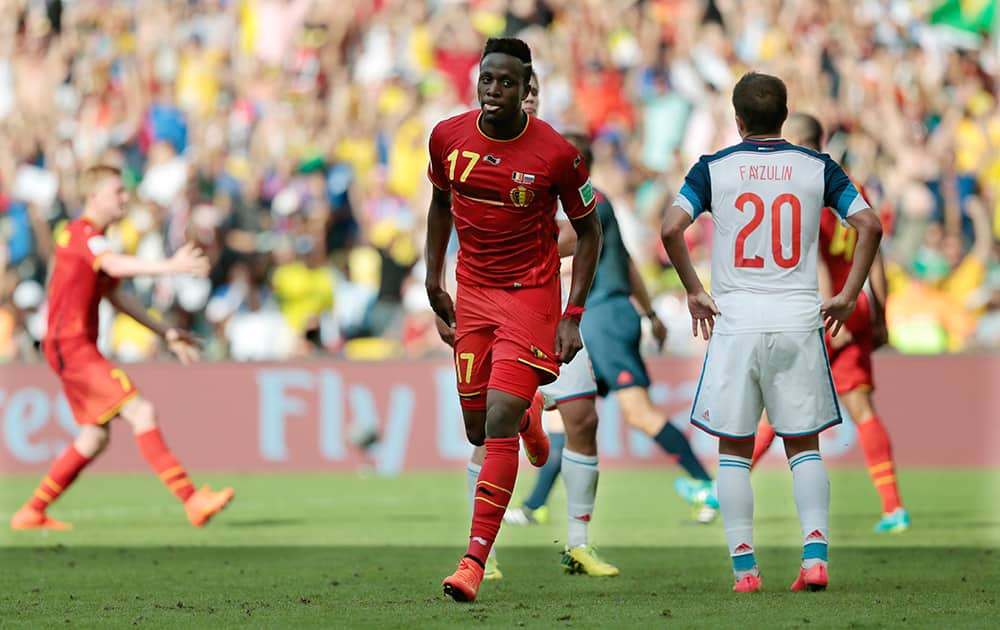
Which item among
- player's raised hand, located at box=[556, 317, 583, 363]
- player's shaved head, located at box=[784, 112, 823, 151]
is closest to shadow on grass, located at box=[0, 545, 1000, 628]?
player's raised hand, located at box=[556, 317, 583, 363]

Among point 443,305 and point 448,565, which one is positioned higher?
point 443,305

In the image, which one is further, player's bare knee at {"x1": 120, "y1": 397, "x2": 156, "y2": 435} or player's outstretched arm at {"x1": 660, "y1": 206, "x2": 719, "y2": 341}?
player's bare knee at {"x1": 120, "y1": 397, "x2": 156, "y2": 435}

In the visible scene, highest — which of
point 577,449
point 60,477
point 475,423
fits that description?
point 475,423

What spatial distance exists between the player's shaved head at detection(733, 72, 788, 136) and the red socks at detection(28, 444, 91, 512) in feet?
18.5

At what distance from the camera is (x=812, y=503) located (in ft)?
23.7

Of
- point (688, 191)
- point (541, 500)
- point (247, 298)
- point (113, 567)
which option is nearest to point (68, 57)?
point (247, 298)

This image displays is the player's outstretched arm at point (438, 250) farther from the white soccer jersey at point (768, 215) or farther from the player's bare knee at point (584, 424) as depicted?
the player's bare knee at point (584, 424)

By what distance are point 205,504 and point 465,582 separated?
4.51 meters

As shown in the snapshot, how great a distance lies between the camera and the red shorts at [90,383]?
36.4ft

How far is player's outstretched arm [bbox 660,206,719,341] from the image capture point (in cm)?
701

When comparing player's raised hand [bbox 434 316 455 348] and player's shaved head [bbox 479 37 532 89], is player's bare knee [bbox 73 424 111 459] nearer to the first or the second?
player's raised hand [bbox 434 316 455 348]

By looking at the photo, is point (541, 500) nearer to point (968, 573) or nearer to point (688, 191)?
point (968, 573)

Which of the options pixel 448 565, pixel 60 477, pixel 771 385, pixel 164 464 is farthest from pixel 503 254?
pixel 60 477

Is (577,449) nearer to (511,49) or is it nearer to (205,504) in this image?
(511,49)
